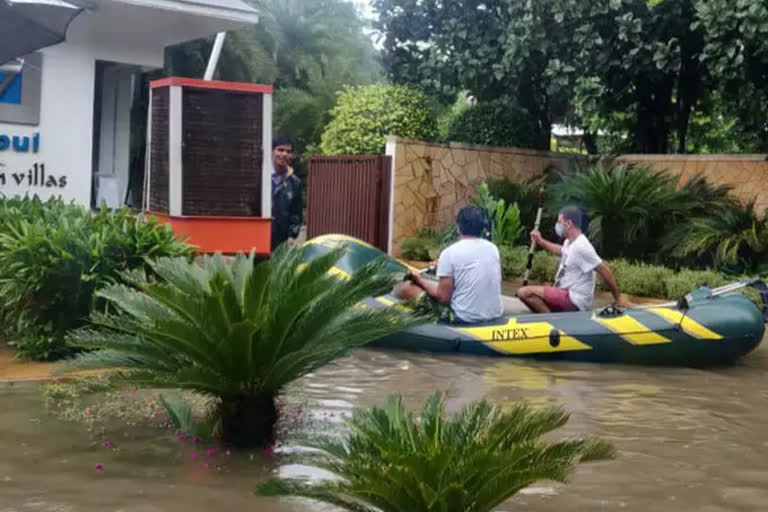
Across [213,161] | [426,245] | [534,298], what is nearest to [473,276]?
[534,298]

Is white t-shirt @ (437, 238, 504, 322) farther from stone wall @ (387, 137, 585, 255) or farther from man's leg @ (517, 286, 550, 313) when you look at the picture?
stone wall @ (387, 137, 585, 255)

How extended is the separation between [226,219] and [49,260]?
3285 millimetres

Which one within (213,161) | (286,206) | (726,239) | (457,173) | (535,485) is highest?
(457,173)

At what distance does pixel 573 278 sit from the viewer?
10023mm

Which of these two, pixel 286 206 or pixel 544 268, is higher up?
pixel 286 206

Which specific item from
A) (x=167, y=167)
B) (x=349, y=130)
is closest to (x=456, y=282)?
(x=167, y=167)

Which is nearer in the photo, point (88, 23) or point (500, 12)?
point (88, 23)

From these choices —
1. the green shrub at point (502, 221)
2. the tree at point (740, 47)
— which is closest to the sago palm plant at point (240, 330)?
the tree at point (740, 47)

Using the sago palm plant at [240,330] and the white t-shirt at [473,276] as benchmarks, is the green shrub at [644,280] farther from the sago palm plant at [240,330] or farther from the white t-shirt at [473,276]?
the sago palm plant at [240,330]

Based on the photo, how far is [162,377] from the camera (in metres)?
5.70

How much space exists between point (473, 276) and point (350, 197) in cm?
814

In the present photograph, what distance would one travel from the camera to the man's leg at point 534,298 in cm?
1015

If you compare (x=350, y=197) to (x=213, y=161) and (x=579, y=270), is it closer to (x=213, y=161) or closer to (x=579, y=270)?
(x=213, y=161)

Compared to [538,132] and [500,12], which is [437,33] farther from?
[538,132]
